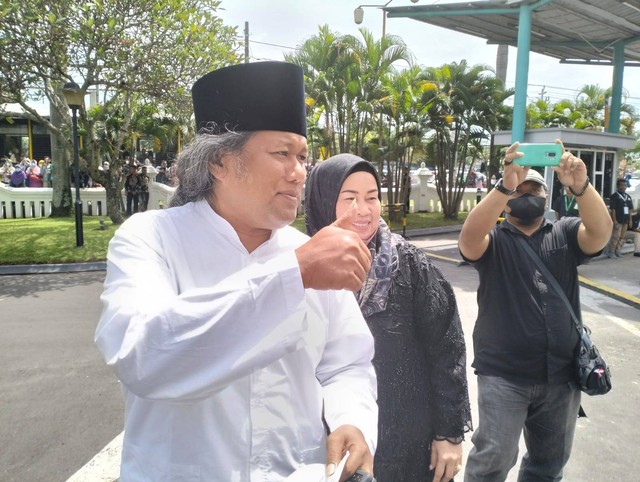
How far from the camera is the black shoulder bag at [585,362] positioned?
2.41 m

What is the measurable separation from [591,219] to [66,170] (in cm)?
1735

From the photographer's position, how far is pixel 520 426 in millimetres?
2479

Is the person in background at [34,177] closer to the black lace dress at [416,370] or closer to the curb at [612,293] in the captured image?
the curb at [612,293]

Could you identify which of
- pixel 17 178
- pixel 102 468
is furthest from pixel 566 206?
pixel 17 178

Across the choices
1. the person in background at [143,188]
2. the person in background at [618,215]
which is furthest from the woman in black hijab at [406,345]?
the person in background at [143,188]

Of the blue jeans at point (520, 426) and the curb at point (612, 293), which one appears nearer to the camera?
the blue jeans at point (520, 426)

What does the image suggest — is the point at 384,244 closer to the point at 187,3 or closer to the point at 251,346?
the point at 251,346

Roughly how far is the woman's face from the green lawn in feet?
31.3

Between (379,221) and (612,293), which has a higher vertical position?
(379,221)

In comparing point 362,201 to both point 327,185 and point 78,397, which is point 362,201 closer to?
point 327,185

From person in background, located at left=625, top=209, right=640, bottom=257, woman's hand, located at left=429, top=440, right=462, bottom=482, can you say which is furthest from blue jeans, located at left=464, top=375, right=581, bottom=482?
person in background, located at left=625, top=209, right=640, bottom=257

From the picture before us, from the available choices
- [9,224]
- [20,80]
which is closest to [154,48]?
[20,80]

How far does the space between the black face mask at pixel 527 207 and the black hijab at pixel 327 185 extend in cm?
83

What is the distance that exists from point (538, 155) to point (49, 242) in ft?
38.7
